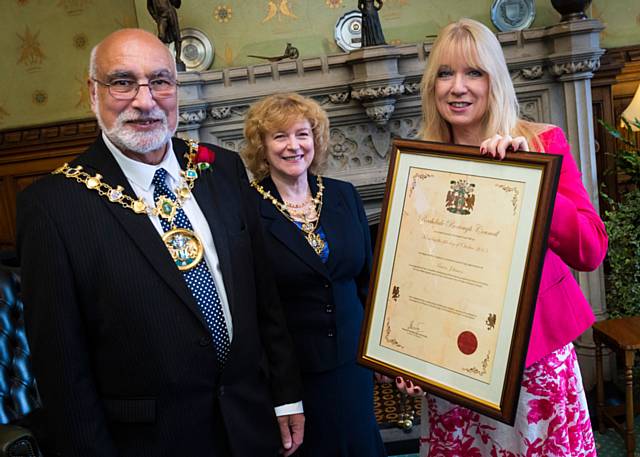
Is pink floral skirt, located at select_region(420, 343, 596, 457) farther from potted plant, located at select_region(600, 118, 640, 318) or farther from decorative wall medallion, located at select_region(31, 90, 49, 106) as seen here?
decorative wall medallion, located at select_region(31, 90, 49, 106)

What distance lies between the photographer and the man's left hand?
64.1 inches

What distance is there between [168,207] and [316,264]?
2.05 ft

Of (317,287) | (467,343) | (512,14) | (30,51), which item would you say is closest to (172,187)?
(317,287)

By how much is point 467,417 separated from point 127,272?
3.03 ft

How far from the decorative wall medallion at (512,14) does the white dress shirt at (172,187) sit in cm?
278

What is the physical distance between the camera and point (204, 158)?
1530mm

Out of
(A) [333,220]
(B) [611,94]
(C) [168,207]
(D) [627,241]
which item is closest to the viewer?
(C) [168,207]

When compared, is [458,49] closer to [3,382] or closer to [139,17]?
[3,382]

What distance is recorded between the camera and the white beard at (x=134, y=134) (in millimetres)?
1320

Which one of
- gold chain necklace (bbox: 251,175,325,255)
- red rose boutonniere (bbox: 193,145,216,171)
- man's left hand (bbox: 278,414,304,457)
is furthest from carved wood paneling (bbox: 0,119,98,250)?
man's left hand (bbox: 278,414,304,457)

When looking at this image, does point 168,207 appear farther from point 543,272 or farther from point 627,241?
point 627,241

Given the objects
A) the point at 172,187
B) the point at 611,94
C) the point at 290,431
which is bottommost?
the point at 290,431

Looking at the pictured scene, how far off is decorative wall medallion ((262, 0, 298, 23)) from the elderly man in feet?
8.35

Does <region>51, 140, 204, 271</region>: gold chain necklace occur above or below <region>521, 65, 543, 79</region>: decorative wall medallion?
below
